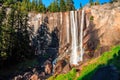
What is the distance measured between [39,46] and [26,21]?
7526 millimetres

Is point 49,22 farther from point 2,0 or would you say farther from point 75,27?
point 2,0

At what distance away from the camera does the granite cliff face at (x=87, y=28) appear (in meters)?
66.6

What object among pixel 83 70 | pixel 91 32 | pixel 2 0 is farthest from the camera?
pixel 2 0

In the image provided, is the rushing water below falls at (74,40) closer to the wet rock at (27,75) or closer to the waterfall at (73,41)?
the waterfall at (73,41)

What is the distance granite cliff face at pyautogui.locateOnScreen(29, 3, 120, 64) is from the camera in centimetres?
6662

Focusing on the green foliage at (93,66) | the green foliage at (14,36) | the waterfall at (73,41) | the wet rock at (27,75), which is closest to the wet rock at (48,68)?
the wet rock at (27,75)

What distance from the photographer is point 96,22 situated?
7556cm

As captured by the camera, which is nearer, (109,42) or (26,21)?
(109,42)

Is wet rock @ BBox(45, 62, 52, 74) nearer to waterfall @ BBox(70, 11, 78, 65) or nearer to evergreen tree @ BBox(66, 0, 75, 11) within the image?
waterfall @ BBox(70, 11, 78, 65)

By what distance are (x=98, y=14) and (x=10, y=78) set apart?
2503 cm

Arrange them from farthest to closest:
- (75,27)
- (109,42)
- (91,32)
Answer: (75,27) < (91,32) < (109,42)

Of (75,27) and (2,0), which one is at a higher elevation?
(2,0)

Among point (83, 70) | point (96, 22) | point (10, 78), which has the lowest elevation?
point (10, 78)

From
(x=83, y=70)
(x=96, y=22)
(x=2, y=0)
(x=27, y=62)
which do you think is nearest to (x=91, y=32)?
(x=96, y=22)
